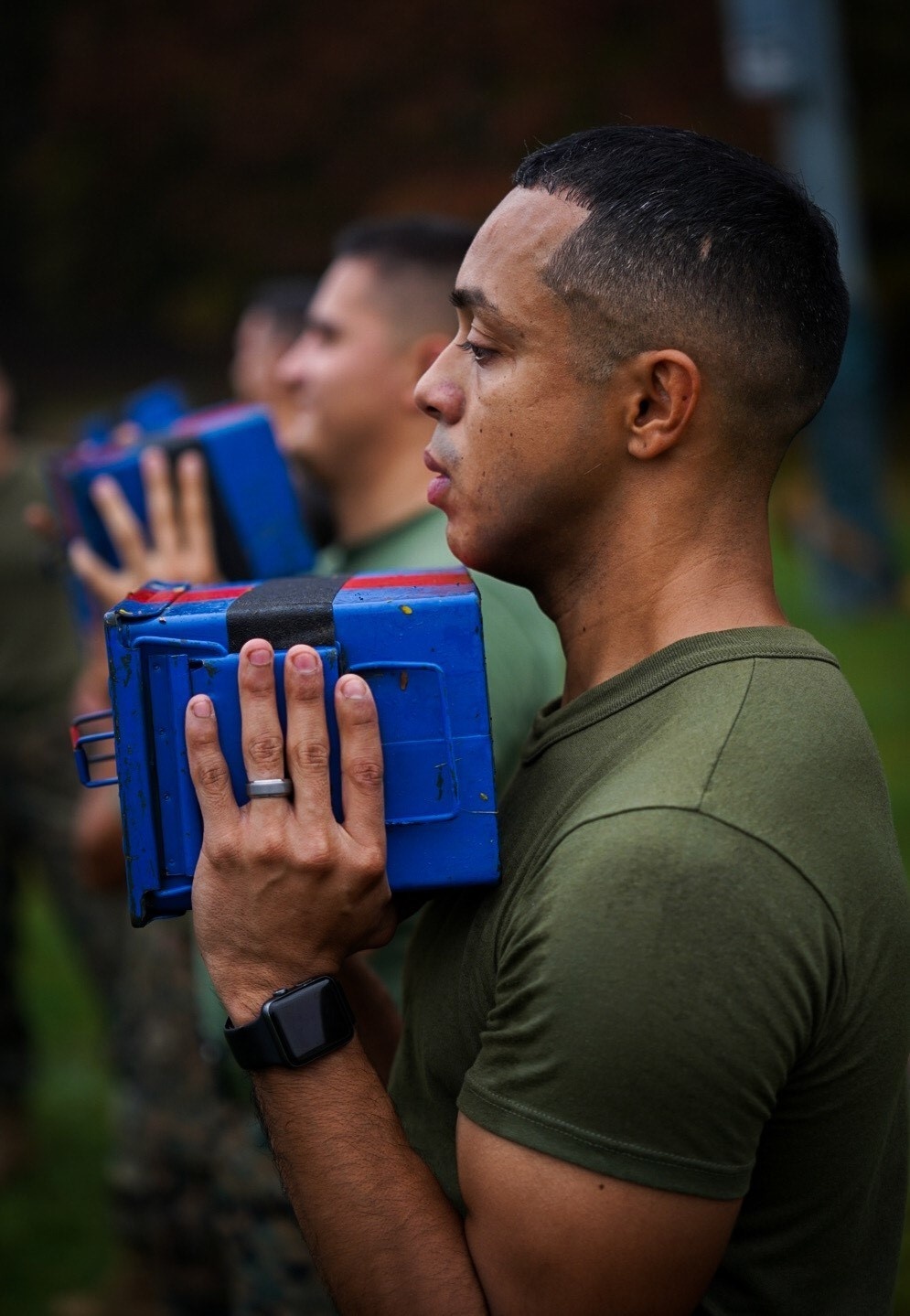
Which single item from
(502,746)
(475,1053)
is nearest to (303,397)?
(502,746)

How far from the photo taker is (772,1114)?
1.43 m

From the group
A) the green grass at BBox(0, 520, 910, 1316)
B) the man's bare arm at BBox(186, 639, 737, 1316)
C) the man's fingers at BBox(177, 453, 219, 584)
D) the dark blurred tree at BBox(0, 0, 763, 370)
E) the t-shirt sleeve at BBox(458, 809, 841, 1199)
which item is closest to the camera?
the t-shirt sleeve at BBox(458, 809, 841, 1199)

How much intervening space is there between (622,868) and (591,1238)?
0.33 metres

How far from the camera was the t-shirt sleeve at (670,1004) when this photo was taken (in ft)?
4.24

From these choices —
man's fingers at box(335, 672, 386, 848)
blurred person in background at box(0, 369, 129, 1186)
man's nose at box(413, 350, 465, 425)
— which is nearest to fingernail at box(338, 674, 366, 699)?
man's fingers at box(335, 672, 386, 848)

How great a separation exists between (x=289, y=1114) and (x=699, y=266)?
1017 millimetres

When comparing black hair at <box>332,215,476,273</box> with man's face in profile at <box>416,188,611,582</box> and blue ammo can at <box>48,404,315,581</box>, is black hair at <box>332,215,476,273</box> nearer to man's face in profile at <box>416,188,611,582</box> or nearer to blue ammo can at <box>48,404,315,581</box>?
blue ammo can at <box>48,404,315,581</box>

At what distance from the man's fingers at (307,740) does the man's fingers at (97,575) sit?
1613 mm

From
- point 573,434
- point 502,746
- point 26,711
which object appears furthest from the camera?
point 26,711

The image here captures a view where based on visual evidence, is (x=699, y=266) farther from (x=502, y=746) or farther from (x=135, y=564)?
(x=135, y=564)

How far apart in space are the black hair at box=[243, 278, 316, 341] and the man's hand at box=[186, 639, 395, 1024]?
411 cm

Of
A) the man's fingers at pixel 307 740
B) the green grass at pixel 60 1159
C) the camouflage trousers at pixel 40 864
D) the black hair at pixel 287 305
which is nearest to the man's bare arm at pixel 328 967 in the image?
the man's fingers at pixel 307 740

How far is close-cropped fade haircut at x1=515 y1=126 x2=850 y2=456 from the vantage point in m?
1.56

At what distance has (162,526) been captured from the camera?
300 centimetres
